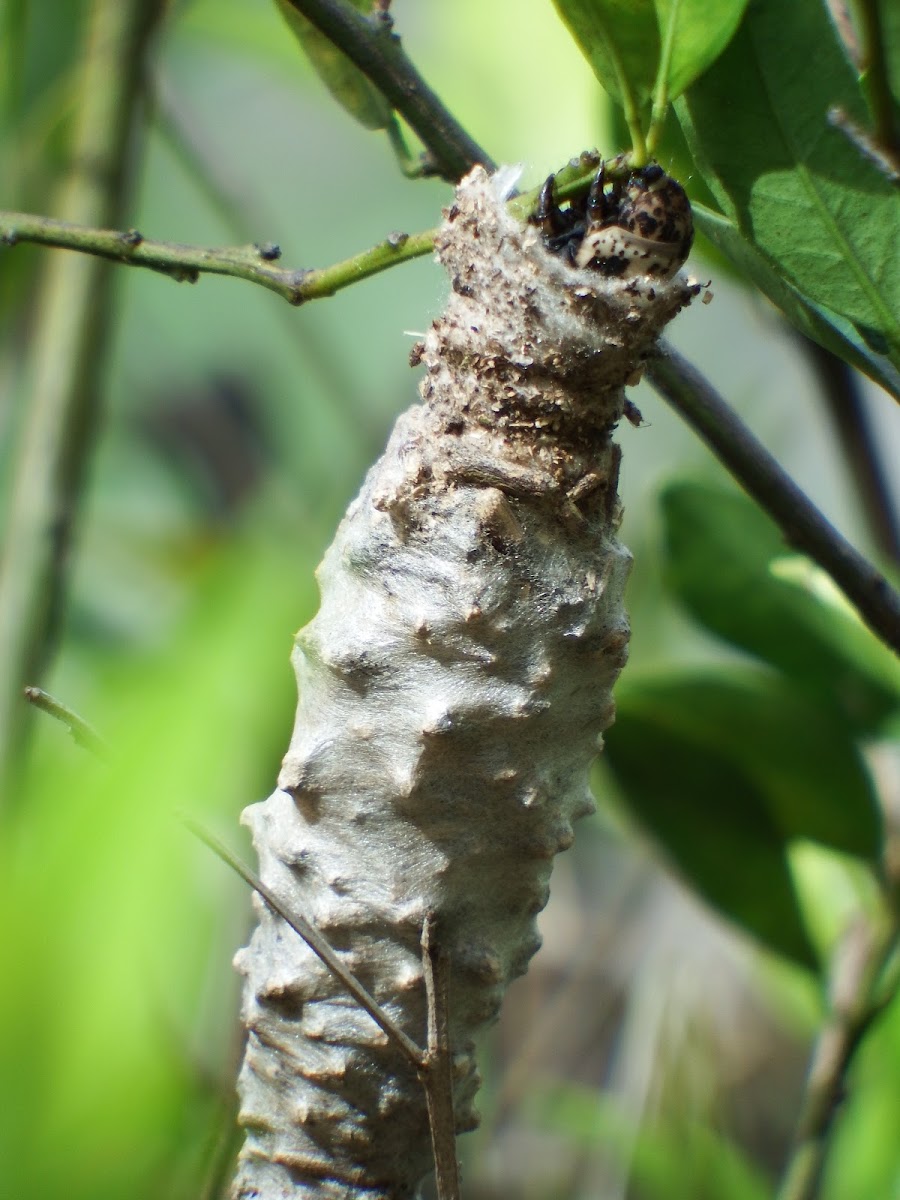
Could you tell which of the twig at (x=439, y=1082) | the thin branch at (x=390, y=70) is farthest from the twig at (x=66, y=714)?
the thin branch at (x=390, y=70)

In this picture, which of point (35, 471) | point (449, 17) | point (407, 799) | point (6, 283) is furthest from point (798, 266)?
point (449, 17)

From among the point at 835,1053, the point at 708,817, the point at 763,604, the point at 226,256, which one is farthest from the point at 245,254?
the point at 835,1053

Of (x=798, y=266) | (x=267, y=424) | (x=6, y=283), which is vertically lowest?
(x=798, y=266)

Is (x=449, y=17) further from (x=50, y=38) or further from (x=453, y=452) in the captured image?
(x=453, y=452)

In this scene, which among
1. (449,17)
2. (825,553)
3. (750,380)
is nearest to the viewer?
(825,553)

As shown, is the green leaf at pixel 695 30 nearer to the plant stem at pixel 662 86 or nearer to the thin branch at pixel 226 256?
the plant stem at pixel 662 86

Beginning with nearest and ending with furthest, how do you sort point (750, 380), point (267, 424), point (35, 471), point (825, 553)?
point (825, 553), point (35, 471), point (750, 380), point (267, 424)
